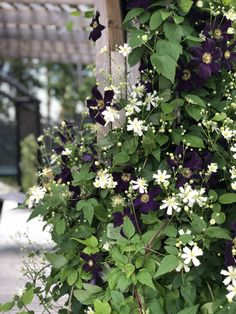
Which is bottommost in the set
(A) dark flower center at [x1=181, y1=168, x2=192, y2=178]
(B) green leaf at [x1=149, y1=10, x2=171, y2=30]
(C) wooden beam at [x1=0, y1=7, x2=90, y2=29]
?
(C) wooden beam at [x1=0, y1=7, x2=90, y2=29]

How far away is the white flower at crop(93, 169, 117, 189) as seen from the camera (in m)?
1.77

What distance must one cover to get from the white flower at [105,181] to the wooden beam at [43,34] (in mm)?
4583

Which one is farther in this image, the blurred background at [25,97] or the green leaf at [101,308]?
the blurred background at [25,97]

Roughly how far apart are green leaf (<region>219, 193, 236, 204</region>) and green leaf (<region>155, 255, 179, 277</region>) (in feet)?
0.75

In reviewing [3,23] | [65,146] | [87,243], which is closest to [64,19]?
[3,23]

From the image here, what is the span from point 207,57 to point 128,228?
0.56 meters

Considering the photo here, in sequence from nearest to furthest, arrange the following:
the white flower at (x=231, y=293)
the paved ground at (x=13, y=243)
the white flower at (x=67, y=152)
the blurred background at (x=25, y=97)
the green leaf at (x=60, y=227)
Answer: the white flower at (x=231, y=293) → the green leaf at (x=60, y=227) → the white flower at (x=67, y=152) → the paved ground at (x=13, y=243) → the blurred background at (x=25, y=97)

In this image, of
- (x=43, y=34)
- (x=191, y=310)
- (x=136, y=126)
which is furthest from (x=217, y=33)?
(x=43, y=34)

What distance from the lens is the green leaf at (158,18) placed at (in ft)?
5.60

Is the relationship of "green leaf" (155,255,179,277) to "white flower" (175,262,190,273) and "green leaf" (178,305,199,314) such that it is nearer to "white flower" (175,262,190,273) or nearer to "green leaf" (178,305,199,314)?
"white flower" (175,262,190,273)

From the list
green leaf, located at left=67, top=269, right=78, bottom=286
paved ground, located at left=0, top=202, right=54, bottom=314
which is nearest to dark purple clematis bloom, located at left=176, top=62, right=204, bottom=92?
green leaf, located at left=67, top=269, right=78, bottom=286

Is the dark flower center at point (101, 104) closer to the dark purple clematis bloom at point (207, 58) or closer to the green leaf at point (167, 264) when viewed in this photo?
the dark purple clematis bloom at point (207, 58)

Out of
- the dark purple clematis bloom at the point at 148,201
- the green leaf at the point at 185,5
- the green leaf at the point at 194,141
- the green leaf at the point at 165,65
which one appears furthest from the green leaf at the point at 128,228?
the green leaf at the point at 185,5

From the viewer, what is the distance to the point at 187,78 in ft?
5.82
